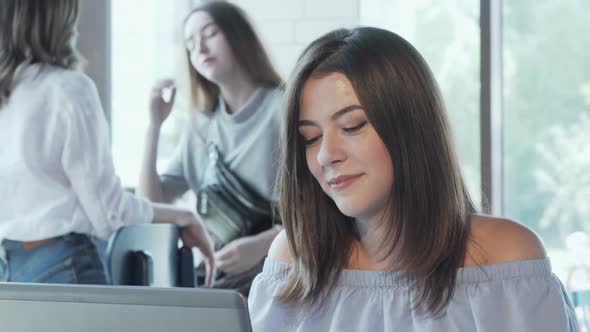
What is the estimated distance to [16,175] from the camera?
207cm

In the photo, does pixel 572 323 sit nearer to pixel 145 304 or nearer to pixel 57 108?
pixel 145 304

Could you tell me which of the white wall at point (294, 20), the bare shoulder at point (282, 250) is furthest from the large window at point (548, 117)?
the bare shoulder at point (282, 250)

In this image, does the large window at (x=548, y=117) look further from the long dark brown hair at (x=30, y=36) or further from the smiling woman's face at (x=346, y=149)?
the smiling woman's face at (x=346, y=149)

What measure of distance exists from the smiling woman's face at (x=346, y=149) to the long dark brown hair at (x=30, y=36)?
903 millimetres

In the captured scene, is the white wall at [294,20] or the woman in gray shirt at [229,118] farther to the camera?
the white wall at [294,20]

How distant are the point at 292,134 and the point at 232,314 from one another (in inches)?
26.3

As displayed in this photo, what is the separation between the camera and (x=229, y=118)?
261cm

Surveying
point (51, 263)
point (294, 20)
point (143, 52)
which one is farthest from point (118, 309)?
point (143, 52)

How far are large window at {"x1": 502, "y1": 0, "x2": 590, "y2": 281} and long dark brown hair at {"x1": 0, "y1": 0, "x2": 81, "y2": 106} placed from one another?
58.1 inches

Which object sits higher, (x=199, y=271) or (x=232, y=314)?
(x=232, y=314)

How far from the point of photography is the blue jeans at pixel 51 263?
2021 mm

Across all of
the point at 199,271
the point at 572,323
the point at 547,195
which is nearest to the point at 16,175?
the point at 199,271

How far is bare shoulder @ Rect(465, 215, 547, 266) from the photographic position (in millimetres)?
1408

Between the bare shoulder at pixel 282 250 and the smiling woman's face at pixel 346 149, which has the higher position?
the smiling woman's face at pixel 346 149
